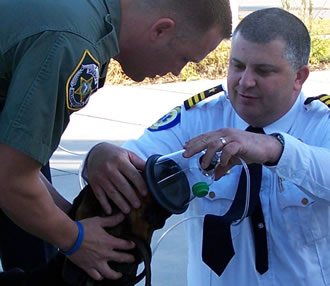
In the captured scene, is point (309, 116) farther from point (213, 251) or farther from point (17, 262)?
point (17, 262)

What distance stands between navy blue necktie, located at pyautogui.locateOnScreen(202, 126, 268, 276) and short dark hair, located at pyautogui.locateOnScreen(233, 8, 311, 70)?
0.43m

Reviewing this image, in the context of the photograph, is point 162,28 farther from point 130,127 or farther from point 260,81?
point 130,127

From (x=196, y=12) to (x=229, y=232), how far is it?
81 centimetres

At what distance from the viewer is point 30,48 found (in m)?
1.83

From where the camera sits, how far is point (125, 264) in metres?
2.10

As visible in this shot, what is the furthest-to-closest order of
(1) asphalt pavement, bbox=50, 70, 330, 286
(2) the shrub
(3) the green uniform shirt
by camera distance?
(2) the shrub, (1) asphalt pavement, bbox=50, 70, 330, 286, (3) the green uniform shirt

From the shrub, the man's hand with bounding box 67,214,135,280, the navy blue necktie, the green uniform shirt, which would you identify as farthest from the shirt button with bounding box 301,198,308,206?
the shrub

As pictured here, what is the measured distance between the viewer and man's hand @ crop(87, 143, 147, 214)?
214cm

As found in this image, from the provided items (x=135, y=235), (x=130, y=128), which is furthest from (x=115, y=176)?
(x=130, y=128)

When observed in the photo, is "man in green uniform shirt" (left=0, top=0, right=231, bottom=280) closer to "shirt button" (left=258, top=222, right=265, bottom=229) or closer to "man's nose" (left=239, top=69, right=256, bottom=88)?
"man's nose" (left=239, top=69, right=256, bottom=88)

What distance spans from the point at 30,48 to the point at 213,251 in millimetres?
1114

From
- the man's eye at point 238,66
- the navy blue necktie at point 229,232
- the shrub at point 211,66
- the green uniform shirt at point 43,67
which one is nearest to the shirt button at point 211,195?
the navy blue necktie at point 229,232

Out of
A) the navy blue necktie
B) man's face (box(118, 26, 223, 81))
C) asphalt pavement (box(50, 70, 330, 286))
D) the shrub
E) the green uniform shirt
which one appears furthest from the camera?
the shrub

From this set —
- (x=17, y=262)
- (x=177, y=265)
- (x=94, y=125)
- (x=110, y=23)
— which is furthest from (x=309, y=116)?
(x=94, y=125)
